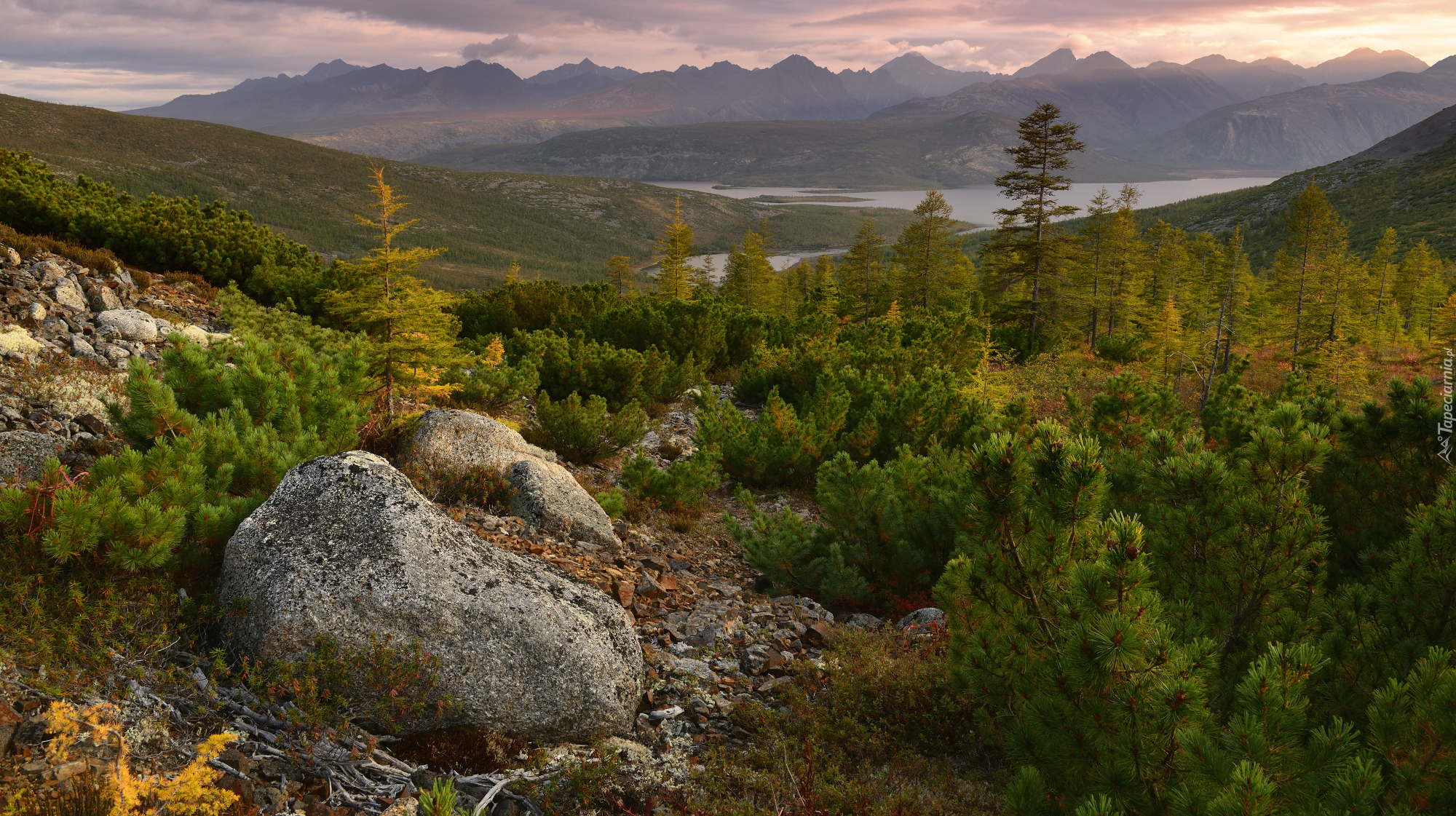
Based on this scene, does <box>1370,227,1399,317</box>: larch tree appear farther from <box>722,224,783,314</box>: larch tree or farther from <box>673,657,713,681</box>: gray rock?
<box>673,657,713,681</box>: gray rock

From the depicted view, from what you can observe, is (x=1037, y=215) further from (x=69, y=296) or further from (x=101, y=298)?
(x=69, y=296)

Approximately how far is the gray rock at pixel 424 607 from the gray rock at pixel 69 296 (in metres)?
8.52

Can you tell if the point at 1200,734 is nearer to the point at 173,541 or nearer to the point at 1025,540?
the point at 1025,540

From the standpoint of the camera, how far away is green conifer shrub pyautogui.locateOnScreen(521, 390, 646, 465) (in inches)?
382

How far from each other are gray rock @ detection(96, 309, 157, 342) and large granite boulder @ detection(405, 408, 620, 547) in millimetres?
5264

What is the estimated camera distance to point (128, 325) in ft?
31.3

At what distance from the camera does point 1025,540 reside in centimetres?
330

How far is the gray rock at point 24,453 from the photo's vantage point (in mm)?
4391

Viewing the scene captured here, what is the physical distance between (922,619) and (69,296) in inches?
470

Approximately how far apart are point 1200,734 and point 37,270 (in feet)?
46.7

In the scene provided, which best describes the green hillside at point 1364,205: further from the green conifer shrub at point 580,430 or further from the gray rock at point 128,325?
the gray rock at point 128,325

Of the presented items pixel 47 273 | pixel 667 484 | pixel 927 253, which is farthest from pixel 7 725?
pixel 927 253

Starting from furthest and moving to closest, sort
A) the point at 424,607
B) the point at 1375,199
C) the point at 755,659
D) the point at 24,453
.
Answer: the point at 1375,199
the point at 755,659
the point at 24,453
the point at 424,607

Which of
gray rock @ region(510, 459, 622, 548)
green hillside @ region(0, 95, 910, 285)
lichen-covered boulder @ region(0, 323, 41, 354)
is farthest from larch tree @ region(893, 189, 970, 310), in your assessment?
green hillside @ region(0, 95, 910, 285)
